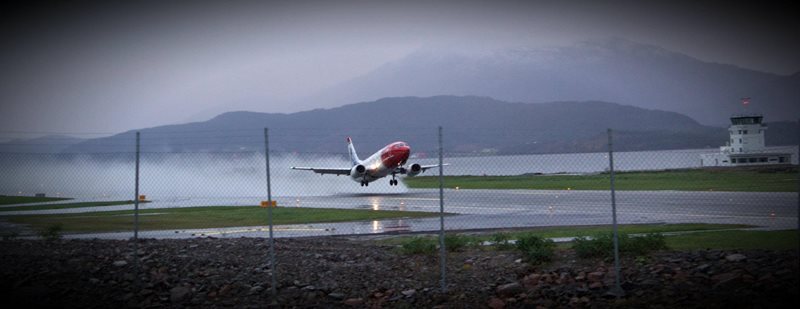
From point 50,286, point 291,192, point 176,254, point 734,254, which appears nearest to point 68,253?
point 176,254

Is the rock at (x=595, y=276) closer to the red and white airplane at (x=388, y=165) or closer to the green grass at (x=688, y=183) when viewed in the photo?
the green grass at (x=688, y=183)

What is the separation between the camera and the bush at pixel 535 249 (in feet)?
48.8

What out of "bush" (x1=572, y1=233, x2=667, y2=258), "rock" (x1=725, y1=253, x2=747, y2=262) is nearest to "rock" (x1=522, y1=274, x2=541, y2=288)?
"bush" (x1=572, y1=233, x2=667, y2=258)

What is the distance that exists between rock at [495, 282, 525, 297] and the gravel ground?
0.02 metres

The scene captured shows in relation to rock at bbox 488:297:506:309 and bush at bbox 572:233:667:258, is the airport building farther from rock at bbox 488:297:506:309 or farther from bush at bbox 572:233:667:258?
rock at bbox 488:297:506:309

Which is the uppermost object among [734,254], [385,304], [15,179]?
[15,179]

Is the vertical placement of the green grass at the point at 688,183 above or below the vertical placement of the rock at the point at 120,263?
above

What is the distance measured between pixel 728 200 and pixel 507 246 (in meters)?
22.4

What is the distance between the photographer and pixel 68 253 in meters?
16.7

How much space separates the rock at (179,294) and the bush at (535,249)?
7706 mm

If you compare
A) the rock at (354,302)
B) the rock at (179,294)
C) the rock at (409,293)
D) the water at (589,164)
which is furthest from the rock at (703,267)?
the water at (589,164)

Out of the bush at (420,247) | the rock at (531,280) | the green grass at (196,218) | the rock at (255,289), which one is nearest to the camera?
the rock at (531,280)

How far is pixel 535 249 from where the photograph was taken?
600 inches

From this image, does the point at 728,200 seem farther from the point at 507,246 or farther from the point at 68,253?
the point at 68,253
